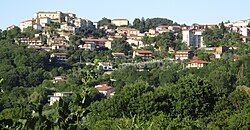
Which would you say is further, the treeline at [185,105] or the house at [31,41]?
the house at [31,41]

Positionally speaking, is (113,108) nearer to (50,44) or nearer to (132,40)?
(50,44)

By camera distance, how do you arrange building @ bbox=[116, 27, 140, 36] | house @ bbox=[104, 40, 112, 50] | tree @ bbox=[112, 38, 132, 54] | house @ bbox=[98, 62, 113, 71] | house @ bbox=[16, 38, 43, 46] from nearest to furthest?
house @ bbox=[98, 62, 113, 71] → house @ bbox=[16, 38, 43, 46] → tree @ bbox=[112, 38, 132, 54] → house @ bbox=[104, 40, 112, 50] → building @ bbox=[116, 27, 140, 36]

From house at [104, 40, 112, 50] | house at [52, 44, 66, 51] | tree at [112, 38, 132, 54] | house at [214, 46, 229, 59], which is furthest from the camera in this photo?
house at [104, 40, 112, 50]

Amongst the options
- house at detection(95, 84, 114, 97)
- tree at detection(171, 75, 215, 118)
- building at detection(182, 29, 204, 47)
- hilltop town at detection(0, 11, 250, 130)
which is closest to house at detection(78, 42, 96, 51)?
hilltop town at detection(0, 11, 250, 130)

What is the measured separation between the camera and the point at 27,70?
46906mm

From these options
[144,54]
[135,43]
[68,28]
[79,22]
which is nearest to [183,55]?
[144,54]

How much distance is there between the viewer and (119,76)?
149ft

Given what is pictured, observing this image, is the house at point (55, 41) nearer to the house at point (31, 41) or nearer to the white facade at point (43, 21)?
the house at point (31, 41)

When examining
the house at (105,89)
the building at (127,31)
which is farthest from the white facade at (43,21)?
the house at (105,89)

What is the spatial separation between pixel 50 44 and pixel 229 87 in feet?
91.5

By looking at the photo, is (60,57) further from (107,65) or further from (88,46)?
(88,46)

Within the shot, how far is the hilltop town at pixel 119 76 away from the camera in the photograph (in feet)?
10.4

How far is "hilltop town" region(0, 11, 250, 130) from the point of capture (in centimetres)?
317

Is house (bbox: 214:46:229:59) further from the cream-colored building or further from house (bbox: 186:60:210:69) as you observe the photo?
the cream-colored building
